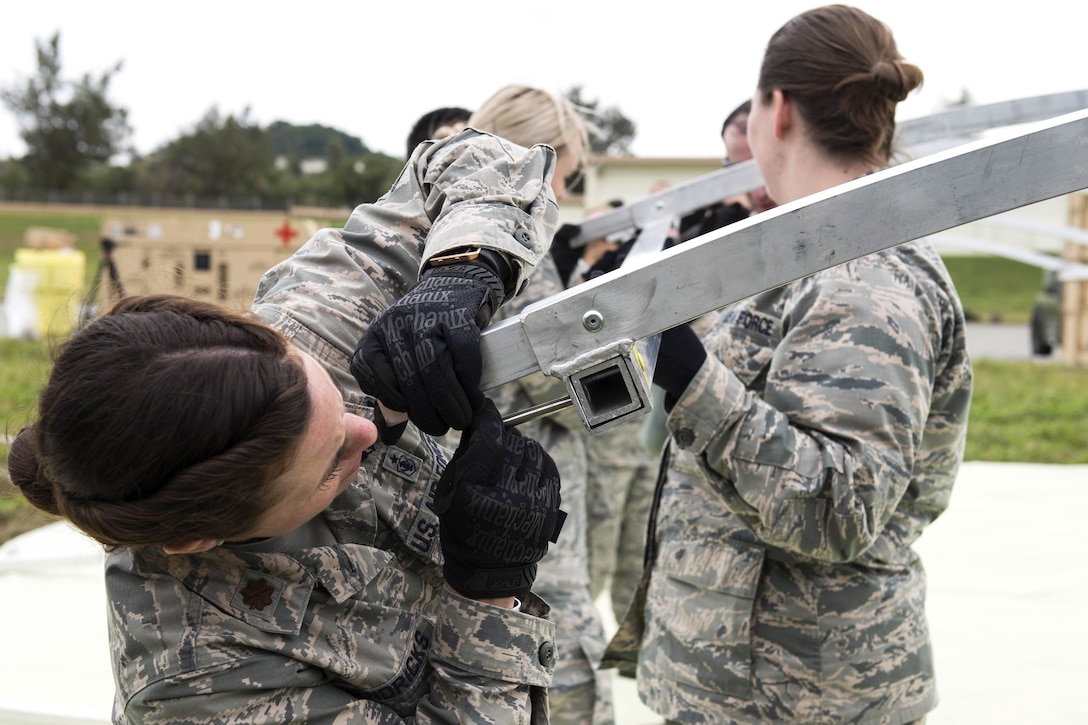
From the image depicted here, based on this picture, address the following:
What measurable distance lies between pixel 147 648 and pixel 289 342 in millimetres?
409

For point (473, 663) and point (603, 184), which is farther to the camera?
point (603, 184)

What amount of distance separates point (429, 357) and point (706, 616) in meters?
1.07

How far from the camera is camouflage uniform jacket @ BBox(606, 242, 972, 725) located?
1.62 m

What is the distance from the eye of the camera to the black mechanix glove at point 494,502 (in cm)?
114

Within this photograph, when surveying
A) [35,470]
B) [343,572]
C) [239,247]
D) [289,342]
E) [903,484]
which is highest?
[289,342]

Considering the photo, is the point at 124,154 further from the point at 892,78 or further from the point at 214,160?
the point at 892,78

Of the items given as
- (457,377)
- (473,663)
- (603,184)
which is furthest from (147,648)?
(603,184)

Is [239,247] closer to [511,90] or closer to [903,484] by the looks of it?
[511,90]

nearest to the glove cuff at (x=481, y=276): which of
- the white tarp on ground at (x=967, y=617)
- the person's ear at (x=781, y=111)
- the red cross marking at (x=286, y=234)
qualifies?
the person's ear at (x=781, y=111)

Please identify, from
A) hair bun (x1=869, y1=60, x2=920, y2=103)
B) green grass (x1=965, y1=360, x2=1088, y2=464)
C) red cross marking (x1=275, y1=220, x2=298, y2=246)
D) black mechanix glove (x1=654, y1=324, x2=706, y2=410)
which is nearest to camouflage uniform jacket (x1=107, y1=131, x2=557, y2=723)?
black mechanix glove (x1=654, y1=324, x2=706, y2=410)

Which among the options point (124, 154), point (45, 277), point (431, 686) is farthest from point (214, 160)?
point (431, 686)

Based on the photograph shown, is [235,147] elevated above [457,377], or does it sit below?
below

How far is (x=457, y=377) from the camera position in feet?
3.46

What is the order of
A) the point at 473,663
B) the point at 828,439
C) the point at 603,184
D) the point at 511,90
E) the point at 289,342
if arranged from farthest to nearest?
the point at 603,184 < the point at 511,90 < the point at 828,439 < the point at 473,663 < the point at 289,342
